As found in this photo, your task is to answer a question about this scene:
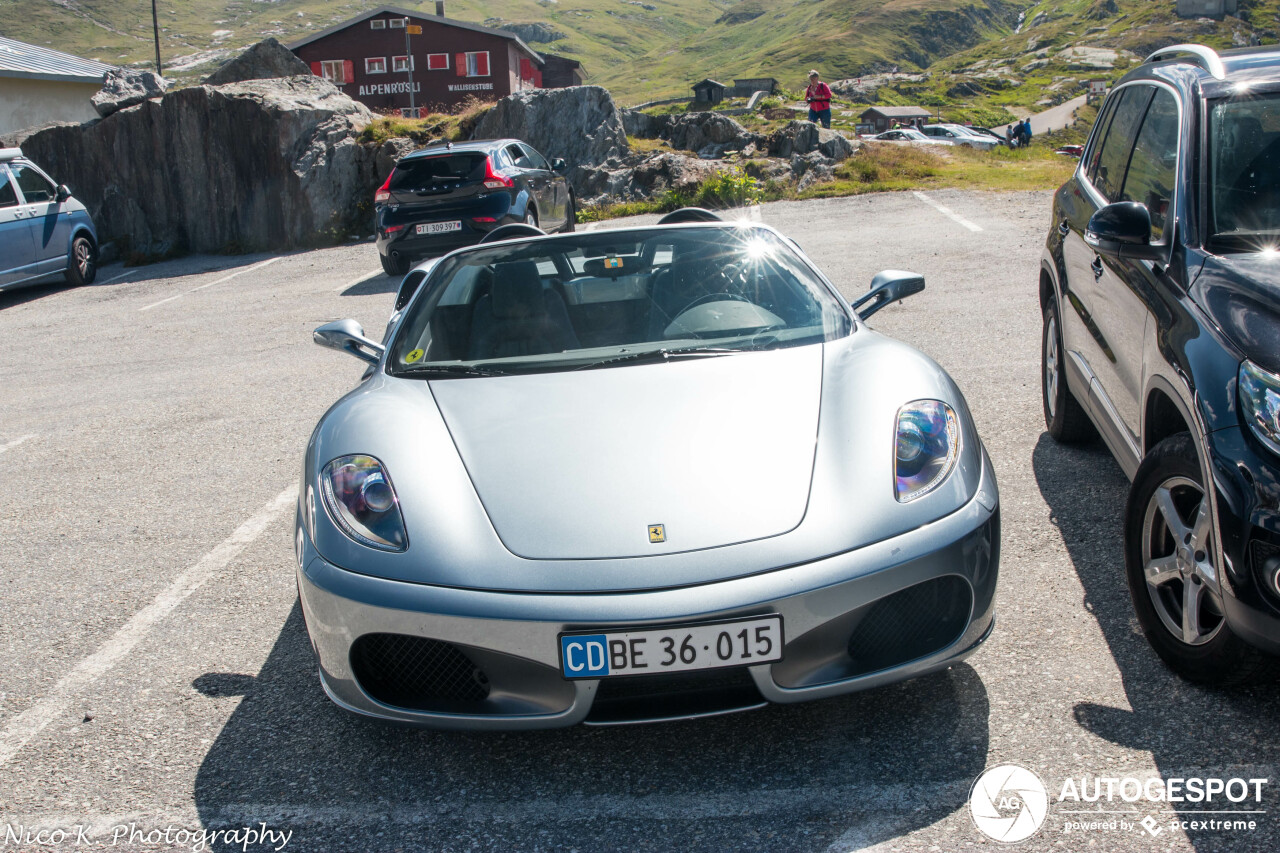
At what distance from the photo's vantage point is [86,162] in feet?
59.2

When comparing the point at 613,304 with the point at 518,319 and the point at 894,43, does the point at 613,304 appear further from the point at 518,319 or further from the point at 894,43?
the point at 894,43

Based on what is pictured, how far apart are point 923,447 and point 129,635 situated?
2680 mm

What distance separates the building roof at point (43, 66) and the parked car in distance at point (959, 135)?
118ft

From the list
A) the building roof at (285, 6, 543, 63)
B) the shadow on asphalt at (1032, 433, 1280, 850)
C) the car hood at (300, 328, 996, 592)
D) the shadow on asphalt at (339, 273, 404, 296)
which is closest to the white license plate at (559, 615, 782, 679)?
the car hood at (300, 328, 996, 592)

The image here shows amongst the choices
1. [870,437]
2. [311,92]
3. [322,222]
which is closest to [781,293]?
[870,437]

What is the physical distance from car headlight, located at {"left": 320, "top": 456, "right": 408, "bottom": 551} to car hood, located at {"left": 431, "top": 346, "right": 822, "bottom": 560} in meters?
0.23

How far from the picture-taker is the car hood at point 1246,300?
2.42 metres

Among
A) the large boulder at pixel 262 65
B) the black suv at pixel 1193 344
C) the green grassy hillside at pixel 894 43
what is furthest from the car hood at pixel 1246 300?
the green grassy hillside at pixel 894 43

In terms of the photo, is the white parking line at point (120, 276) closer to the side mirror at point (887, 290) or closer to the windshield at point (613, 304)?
the windshield at point (613, 304)

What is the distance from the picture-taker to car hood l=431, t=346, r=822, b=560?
2.50 meters

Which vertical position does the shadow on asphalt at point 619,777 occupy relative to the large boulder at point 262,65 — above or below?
below

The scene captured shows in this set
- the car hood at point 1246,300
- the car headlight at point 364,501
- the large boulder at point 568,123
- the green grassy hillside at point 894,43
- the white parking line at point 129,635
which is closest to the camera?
the car hood at point 1246,300

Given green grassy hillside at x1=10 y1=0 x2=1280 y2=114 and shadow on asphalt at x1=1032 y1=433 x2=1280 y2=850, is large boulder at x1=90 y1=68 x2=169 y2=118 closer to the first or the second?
shadow on asphalt at x1=1032 y1=433 x2=1280 y2=850

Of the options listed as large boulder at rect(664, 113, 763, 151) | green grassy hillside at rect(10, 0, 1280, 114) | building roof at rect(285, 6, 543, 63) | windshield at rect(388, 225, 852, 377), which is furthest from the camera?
green grassy hillside at rect(10, 0, 1280, 114)
